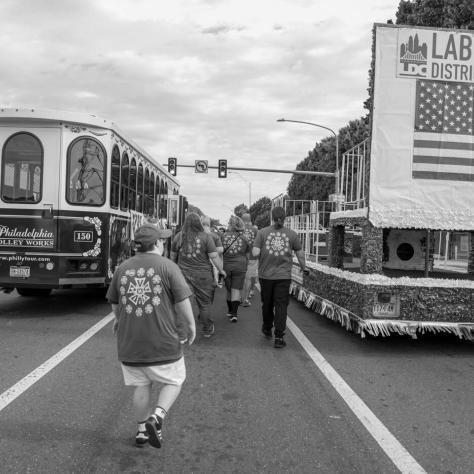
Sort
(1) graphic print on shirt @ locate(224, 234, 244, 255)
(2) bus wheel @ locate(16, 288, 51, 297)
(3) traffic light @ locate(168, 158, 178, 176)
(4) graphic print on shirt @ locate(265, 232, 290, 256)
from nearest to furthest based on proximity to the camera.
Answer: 1. (4) graphic print on shirt @ locate(265, 232, 290, 256)
2. (1) graphic print on shirt @ locate(224, 234, 244, 255)
3. (2) bus wheel @ locate(16, 288, 51, 297)
4. (3) traffic light @ locate(168, 158, 178, 176)

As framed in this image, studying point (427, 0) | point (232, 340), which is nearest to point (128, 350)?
point (232, 340)

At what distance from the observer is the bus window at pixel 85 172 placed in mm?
8305

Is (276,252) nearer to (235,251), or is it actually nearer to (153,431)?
(235,251)

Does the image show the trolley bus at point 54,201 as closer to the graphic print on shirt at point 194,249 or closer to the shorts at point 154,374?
the graphic print on shirt at point 194,249

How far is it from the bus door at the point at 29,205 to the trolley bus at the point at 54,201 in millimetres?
15

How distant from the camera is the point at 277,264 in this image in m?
6.89

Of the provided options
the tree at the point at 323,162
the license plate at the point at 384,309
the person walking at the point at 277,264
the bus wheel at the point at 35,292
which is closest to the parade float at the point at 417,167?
the license plate at the point at 384,309

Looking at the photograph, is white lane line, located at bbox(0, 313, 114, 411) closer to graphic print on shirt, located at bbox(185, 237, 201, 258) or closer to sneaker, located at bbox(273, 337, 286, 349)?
graphic print on shirt, located at bbox(185, 237, 201, 258)

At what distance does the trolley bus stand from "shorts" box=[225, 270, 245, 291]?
1970mm

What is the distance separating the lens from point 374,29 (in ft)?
21.0

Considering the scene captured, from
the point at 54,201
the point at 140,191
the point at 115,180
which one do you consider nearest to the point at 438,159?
the point at 115,180

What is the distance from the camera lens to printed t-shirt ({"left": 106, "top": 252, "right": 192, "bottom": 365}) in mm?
3469

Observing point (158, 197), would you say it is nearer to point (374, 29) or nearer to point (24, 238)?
point (24, 238)

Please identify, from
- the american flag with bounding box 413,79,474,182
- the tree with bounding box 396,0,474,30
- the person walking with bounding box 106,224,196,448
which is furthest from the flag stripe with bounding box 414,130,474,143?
the tree with bounding box 396,0,474,30
